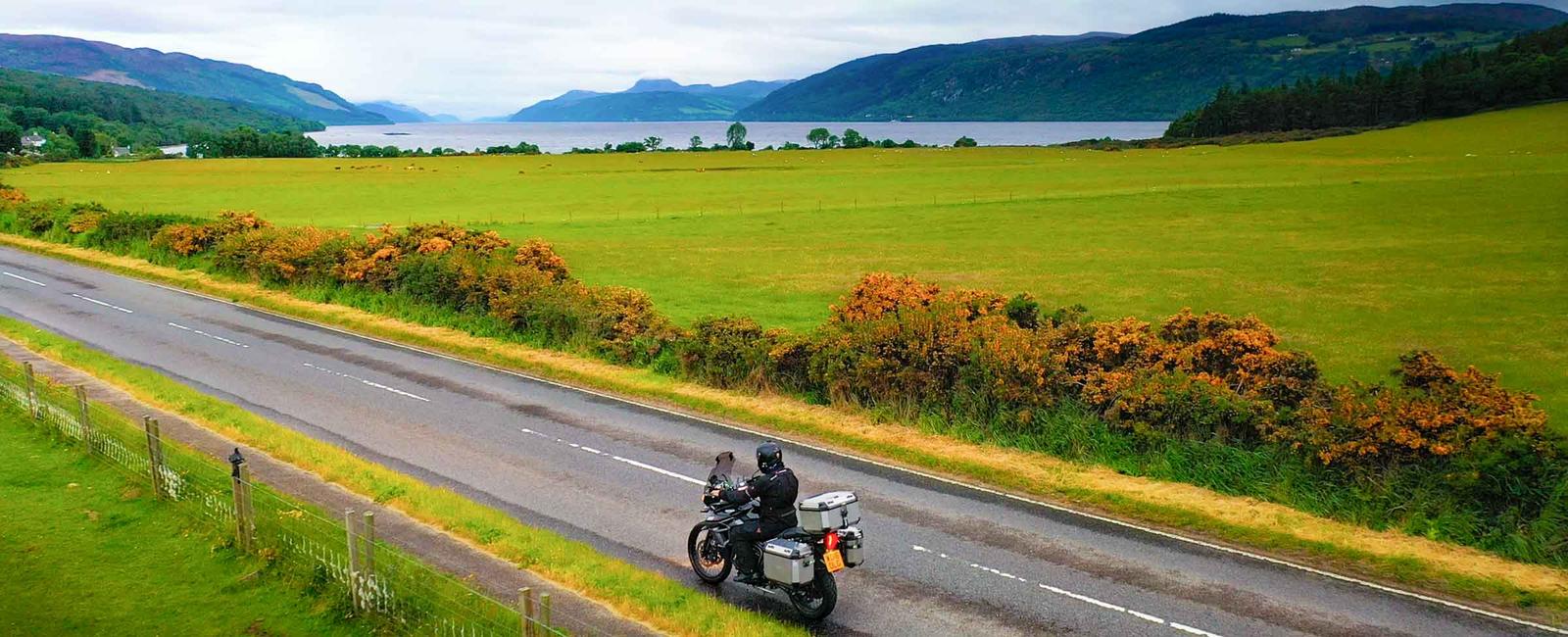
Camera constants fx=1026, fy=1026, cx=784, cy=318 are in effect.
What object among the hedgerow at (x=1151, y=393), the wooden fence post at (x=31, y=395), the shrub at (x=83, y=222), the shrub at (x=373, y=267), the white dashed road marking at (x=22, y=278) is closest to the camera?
the hedgerow at (x=1151, y=393)

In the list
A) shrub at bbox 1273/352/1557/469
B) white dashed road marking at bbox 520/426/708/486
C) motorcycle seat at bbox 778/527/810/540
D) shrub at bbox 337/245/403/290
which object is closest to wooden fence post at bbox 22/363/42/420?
white dashed road marking at bbox 520/426/708/486

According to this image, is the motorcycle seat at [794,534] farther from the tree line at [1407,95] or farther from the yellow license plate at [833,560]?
the tree line at [1407,95]

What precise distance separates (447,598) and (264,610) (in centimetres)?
237

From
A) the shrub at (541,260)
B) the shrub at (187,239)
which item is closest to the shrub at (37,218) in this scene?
the shrub at (187,239)

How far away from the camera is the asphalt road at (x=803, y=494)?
512 inches

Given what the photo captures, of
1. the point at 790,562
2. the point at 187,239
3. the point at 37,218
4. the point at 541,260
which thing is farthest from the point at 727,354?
the point at 37,218

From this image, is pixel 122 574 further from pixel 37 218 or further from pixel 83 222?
pixel 37 218

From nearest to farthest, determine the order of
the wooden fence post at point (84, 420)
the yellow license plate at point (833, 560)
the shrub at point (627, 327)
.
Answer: the yellow license plate at point (833, 560) → the wooden fence post at point (84, 420) → the shrub at point (627, 327)

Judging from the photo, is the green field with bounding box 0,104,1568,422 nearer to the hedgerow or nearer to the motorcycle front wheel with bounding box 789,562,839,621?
the hedgerow

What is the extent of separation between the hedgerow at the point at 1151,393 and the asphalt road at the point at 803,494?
2965 mm

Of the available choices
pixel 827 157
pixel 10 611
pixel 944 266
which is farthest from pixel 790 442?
pixel 827 157

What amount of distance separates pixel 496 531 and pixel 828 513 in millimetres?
5833

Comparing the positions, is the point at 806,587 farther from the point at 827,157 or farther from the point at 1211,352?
the point at 827,157

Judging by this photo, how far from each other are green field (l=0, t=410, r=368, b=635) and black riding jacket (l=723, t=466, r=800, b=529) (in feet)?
15.6
